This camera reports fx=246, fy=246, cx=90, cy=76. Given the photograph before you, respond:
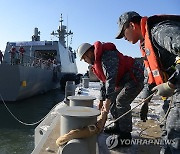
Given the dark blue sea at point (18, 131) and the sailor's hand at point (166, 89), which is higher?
the sailor's hand at point (166, 89)

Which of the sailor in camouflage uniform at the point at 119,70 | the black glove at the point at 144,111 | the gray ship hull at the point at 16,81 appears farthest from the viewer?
the gray ship hull at the point at 16,81

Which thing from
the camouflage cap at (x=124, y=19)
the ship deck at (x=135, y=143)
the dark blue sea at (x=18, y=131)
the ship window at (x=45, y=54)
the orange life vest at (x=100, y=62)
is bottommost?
the dark blue sea at (x=18, y=131)

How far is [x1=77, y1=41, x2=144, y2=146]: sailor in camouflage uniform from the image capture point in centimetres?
325

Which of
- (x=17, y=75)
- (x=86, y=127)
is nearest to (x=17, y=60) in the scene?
(x=17, y=75)

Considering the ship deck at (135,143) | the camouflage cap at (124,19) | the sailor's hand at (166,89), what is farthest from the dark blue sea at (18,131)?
the sailor's hand at (166,89)

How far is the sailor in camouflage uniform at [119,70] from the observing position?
10.7 feet

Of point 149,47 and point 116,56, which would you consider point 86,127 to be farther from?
point 116,56

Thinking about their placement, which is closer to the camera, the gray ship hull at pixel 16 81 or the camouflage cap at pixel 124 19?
the camouflage cap at pixel 124 19

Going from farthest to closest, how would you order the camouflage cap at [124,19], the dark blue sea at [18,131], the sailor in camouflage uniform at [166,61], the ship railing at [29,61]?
the ship railing at [29,61], the dark blue sea at [18,131], the camouflage cap at [124,19], the sailor in camouflage uniform at [166,61]

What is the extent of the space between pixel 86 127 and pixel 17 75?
35.5 feet

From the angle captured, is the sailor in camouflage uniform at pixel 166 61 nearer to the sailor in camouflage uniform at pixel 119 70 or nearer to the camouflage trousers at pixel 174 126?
the camouflage trousers at pixel 174 126

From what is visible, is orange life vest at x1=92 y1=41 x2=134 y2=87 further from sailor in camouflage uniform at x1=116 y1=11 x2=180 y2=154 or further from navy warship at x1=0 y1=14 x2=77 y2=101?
navy warship at x1=0 y1=14 x2=77 y2=101

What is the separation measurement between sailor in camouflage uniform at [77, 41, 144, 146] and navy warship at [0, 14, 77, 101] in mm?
9664

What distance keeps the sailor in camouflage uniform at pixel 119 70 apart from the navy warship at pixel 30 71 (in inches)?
380
